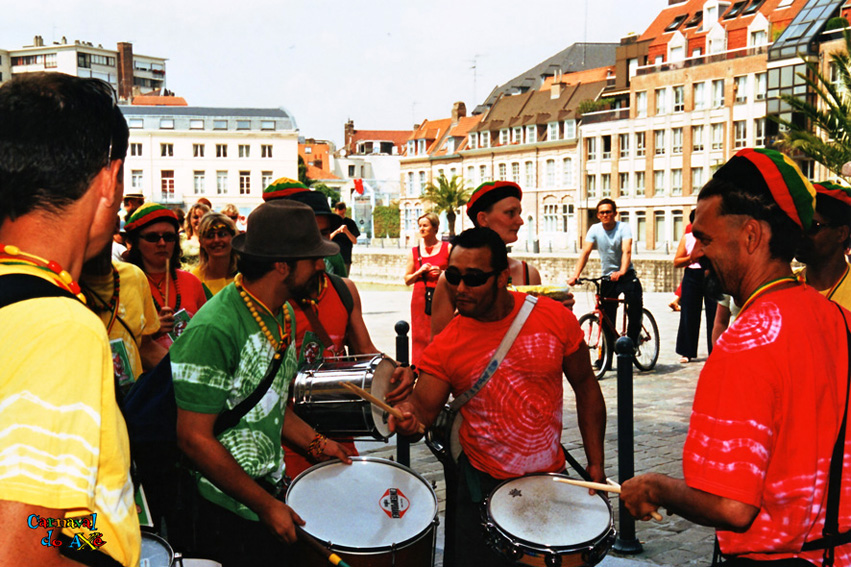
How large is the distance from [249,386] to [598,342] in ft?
29.8

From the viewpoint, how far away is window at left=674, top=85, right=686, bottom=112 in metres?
65.9

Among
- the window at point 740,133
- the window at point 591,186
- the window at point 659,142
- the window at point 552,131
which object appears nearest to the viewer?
the window at point 740,133

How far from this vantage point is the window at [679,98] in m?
65.9

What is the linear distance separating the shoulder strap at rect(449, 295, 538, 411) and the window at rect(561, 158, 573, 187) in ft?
241

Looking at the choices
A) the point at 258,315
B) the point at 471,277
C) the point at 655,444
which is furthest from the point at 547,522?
the point at 655,444

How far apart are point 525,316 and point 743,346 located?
1.62 metres

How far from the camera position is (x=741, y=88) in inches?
2426

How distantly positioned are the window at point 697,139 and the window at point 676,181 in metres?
1.87

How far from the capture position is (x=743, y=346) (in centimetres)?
228

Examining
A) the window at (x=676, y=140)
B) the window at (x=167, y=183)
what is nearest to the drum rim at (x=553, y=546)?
the window at (x=676, y=140)

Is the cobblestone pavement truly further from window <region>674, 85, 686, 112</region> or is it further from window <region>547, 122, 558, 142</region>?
window <region>547, 122, 558, 142</region>

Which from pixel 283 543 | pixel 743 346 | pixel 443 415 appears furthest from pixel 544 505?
pixel 743 346

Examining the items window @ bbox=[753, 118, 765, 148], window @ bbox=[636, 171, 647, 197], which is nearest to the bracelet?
window @ bbox=[753, 118, 765, 148]

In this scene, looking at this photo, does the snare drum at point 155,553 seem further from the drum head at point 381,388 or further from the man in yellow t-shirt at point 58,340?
the drum head at point 381,388
